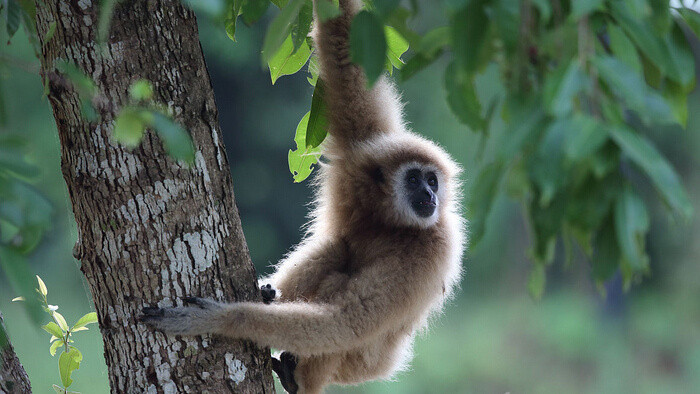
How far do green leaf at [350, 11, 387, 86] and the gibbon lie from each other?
4.74ft

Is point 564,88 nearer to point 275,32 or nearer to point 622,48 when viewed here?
point 622,48

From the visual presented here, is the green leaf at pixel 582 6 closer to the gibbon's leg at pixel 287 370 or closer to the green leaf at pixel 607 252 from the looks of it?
the green leaf at pixel 607 252

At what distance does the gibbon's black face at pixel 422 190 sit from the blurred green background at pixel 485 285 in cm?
811

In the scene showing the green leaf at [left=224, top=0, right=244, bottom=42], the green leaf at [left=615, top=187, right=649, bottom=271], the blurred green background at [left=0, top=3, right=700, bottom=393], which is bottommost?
the green leaf at [left=615, top=187, right=649, bottom=271]

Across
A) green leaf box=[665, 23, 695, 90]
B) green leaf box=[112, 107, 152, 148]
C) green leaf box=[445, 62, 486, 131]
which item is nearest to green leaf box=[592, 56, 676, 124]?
green leaf box=[665, 23, 695, 90]

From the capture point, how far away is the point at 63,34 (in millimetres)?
2402

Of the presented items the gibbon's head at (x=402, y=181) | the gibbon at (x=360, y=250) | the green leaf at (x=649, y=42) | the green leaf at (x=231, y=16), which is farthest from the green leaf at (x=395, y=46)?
the green leaf at (x=649, y=42)

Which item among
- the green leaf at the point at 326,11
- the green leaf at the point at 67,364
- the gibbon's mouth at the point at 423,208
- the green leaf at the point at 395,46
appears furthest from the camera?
the gibbon's mouth at the point at 423,208

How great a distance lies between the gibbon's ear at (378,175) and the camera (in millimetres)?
3904

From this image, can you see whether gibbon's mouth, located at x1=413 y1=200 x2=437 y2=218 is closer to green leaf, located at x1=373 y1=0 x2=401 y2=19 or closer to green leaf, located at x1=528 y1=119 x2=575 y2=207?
green leaf, located at x1=373 y1=0 x2=401 y2=19

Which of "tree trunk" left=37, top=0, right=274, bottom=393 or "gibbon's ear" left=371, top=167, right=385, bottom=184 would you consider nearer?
"tree trunk" left=37, top=0, right=274, bottom=393

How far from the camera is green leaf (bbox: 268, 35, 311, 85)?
304 cm

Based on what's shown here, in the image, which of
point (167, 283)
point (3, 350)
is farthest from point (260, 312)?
point (3, 350)

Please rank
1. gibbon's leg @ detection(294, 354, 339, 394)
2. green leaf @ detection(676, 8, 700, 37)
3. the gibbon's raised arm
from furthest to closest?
gibbon's leg @ detection(294, 354, 339, 394)
the gibbon's raised arm
green leaf @ detection(676, 8, 700, 37)
